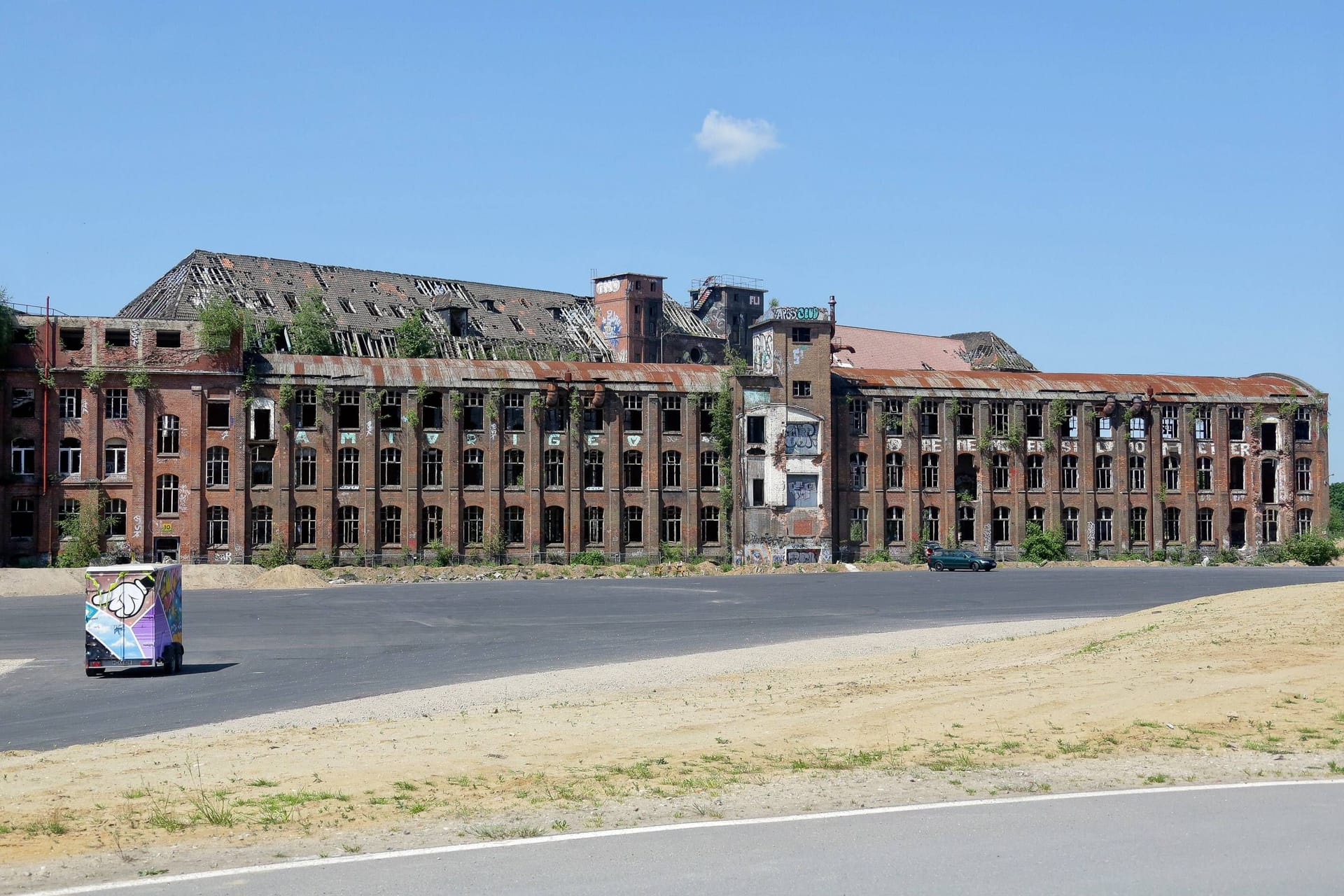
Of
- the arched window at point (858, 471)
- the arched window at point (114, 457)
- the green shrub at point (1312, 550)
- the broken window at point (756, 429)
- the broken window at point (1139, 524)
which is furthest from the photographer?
the broken window at point (1139, 524)

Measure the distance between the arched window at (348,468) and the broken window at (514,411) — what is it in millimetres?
8291

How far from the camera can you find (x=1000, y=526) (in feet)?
251

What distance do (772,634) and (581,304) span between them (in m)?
73.0

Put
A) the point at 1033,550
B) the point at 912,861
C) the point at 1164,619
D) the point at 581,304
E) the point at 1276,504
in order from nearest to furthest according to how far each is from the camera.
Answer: the point at 912,861 < the point at 1164,619 < the point at 1033,550 < the point at 1276,504 < the point at 581,304

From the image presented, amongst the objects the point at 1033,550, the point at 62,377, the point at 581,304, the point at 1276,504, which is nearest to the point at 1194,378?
the point at 1276,504

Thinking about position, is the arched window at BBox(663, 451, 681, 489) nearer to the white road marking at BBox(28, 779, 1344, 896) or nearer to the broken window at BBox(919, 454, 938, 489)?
the broken window at BBox(919, 454, 938, 489)

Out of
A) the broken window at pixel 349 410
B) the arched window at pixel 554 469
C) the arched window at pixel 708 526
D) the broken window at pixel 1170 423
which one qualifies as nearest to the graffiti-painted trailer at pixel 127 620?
the broken window at pixel 349 410

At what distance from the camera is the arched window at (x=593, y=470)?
2822 inches

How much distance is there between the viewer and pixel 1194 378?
80938 millimetres

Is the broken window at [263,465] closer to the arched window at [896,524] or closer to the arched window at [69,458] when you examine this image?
the arched window at [69,458]

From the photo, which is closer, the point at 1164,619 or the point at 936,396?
the point at 1164,619

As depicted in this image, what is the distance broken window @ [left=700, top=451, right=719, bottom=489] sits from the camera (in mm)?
73562

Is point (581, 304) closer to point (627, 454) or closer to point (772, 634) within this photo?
point (627, 454)

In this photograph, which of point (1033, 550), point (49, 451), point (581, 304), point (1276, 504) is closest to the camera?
point (49, 451)
